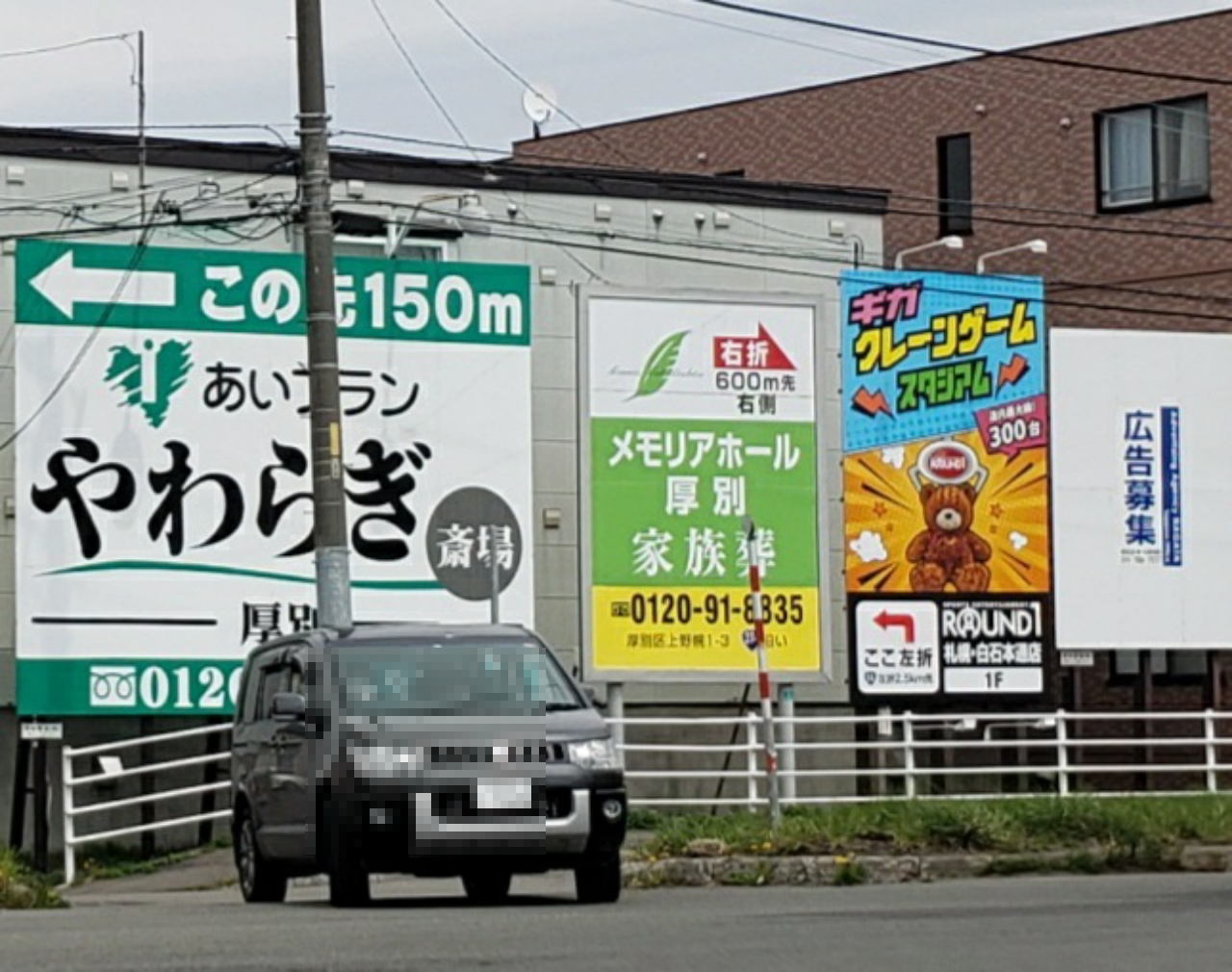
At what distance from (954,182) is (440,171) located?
61.3 feet

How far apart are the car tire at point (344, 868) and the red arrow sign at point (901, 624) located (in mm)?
12415

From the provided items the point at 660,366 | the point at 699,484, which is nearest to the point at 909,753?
the point at 699,484

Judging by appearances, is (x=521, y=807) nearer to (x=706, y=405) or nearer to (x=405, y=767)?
(x=405, y=767)

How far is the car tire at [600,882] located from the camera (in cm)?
1680

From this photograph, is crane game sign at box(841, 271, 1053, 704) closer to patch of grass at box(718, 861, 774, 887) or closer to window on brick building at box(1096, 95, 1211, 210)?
patch of grass at box(718, 861, 774, 887)

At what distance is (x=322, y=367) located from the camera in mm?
22219

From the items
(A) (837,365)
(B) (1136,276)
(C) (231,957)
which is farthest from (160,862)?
(B) (1136,276)

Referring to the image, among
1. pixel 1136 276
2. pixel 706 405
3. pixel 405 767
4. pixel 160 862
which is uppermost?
pixel 1136 276

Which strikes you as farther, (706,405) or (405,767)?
(706,405)

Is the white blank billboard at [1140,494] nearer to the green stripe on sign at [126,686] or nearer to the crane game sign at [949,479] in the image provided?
the crane game sign at [949,479]

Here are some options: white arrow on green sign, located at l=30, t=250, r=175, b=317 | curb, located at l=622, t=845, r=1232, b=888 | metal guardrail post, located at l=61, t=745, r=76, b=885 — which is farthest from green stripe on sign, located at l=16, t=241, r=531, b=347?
curb, located at l=622, t=845, r=1232, b=888

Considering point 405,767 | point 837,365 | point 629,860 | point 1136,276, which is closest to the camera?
point 405,767

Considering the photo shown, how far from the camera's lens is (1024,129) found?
4494 centimetres

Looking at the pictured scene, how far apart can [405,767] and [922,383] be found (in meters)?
14.2
